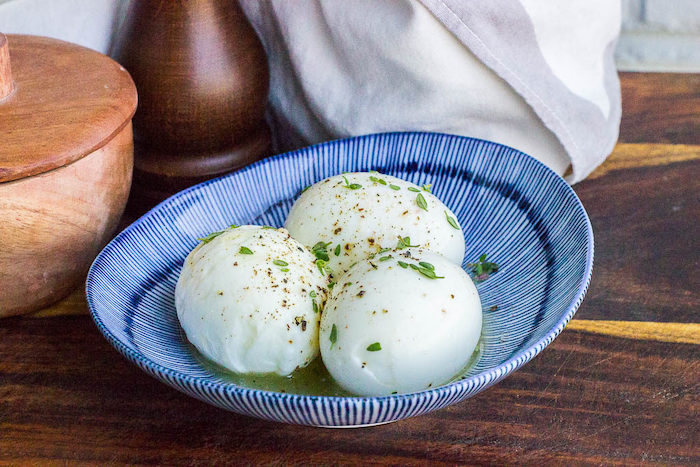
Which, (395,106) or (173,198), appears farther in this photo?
(395,106)

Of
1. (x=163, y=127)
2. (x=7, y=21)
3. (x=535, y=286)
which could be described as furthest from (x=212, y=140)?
(x=535, y=286)

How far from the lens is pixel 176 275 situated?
0.73 m

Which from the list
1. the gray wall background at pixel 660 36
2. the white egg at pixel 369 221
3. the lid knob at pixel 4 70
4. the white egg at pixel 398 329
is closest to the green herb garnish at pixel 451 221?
the white egg at pixel 369 221

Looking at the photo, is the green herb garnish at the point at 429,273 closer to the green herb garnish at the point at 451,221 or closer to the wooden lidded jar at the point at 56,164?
the green herb garnish at the point at 451,221

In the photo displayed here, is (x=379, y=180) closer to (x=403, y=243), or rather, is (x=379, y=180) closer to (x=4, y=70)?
(x=403, y=243)

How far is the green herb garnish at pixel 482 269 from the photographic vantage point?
0.76 metres

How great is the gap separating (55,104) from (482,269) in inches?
17.5

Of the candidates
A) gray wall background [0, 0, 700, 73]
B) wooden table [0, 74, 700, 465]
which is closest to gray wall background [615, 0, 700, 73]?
gray wall background [0, 0, 700, 73]

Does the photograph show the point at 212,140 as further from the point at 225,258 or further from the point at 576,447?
the point at 576,447

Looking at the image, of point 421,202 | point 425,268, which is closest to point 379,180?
point 421,202

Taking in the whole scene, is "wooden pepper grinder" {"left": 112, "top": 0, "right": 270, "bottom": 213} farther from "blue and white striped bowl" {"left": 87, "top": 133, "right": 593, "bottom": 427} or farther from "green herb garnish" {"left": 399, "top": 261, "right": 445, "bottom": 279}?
"green herb garnish" {"left": 399, "top": 261, "right": 445, "bottom": 279}

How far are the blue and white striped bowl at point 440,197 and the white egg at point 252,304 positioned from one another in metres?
0.03

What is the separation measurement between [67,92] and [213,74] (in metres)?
0.16

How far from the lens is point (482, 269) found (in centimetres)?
77
